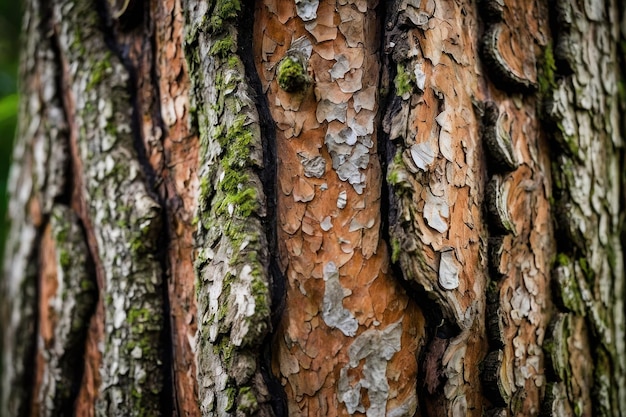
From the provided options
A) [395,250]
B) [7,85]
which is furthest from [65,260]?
[7,85]

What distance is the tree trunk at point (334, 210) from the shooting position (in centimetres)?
111

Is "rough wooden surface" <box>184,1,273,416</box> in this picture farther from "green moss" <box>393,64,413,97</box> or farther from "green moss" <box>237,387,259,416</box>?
"green moss" <box>393,64,413,97</box>

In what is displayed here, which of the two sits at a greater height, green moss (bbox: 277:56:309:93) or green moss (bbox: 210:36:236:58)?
green moss (bbox: 210:36:236:58)

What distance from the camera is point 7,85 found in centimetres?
286

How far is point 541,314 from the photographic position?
4.27 ft

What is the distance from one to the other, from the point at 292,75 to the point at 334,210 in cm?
31

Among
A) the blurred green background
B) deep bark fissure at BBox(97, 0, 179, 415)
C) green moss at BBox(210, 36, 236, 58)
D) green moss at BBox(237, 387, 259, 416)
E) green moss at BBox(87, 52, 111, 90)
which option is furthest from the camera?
the blurred green background

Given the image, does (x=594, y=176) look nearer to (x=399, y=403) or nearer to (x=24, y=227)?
(x=399, y=403)

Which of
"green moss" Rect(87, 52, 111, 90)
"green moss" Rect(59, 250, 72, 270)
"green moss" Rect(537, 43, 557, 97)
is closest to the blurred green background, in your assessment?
"green moss" Rect(87, 52, 111, 90)

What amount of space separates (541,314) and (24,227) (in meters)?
1.61

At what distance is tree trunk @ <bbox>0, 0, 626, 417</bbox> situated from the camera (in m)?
1.11

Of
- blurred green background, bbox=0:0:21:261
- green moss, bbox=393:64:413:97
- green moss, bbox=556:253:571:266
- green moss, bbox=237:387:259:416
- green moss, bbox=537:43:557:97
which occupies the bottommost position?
green moss, bbox=237:387:259:416

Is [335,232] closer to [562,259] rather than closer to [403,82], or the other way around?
[403,82]

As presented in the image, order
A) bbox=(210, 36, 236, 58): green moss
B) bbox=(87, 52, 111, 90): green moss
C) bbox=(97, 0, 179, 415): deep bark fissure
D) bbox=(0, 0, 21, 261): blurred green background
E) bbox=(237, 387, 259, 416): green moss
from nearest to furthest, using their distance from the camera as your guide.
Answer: bbox=(237, 387, 259, 416): green moss, bbox=(210, 36, 236, 58): green moss, bbox=(97, 0, 179, 415): deep bark fissure, bbox=(87, 52, 111, 90): green moss, bbox=(0, 0, 21, 261): blurred green background
